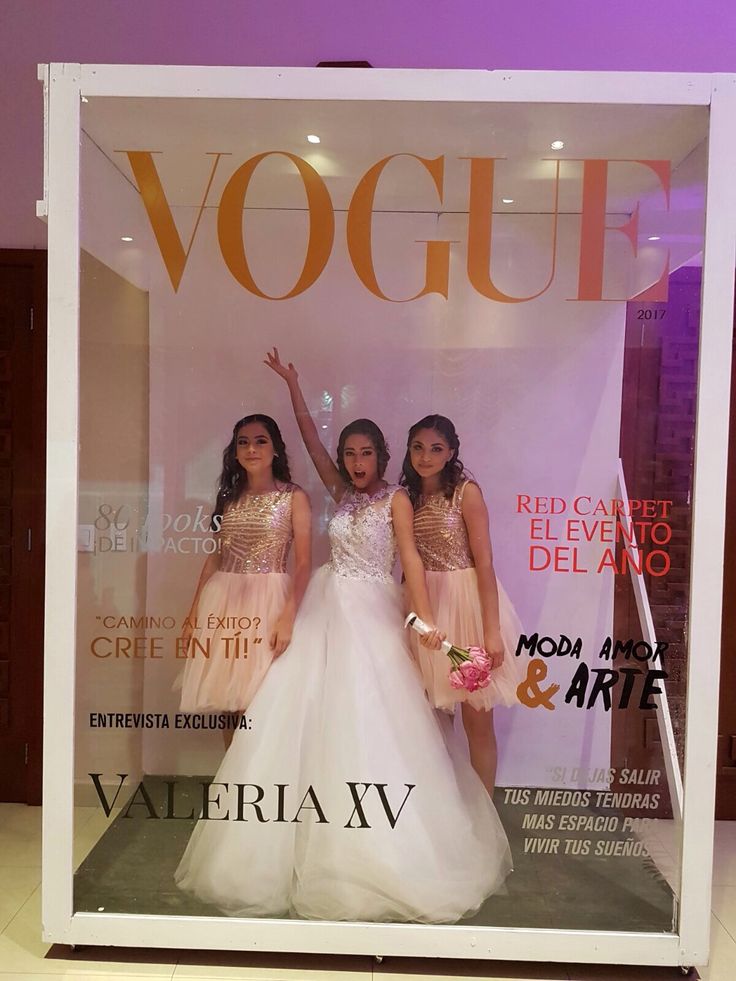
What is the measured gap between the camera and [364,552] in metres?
2.40

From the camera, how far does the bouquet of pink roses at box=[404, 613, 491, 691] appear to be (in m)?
2.36

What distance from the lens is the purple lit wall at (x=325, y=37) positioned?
3312 mm

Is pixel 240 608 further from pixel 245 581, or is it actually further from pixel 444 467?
pixel 444 467

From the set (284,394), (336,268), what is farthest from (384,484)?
(336,268)

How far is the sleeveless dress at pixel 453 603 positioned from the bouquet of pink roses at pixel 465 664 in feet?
0.07

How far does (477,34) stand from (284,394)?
200cm

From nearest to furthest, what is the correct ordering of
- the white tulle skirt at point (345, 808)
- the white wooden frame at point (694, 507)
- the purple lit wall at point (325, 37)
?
1. the white wooden frame at point (694, 507)
2. the white tulle skirt at point (345, 808)
3. the purple lit wall at point (325, 37)

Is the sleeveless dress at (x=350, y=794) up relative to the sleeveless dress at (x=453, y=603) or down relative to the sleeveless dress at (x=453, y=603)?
down

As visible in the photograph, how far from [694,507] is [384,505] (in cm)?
89

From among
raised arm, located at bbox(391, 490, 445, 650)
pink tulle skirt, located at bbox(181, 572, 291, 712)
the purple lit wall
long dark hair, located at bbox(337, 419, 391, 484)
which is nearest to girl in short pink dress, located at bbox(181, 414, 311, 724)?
pink tulle skirt, located at bbox(181, 572, 291, 712)

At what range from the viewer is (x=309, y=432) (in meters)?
2.37

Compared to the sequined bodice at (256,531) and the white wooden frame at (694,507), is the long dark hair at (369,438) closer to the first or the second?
the sequined bodice at (256,531)

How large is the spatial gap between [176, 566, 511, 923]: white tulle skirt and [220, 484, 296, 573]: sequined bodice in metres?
0.27

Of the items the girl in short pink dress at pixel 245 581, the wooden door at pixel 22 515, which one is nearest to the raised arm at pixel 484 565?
the girl in short pink dress at pixel 245 581
